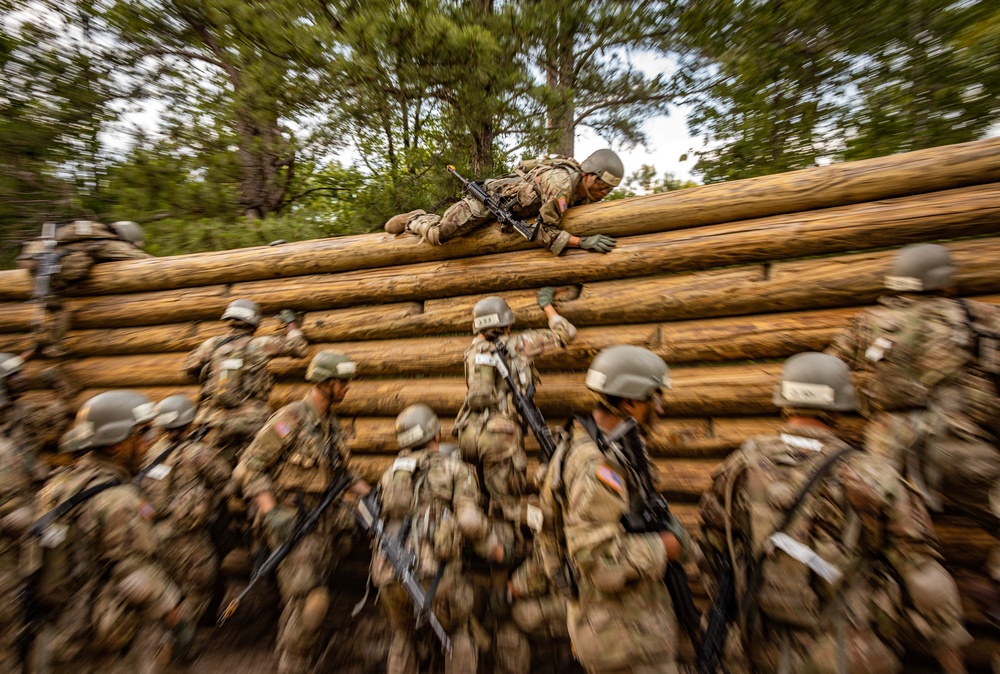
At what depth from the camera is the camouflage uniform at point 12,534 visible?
2.49 metres

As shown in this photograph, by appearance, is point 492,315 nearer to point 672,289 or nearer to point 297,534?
point 672,289

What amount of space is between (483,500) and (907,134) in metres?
6.61

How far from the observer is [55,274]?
636 cm

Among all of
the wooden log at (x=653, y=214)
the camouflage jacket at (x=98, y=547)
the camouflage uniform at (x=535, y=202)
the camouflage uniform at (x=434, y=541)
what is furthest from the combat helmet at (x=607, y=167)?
the camouflage jacket at (x=98, y=547)

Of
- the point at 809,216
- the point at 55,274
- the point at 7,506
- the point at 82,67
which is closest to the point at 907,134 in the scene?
the point at 809,216

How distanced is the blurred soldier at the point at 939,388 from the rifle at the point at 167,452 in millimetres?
5839

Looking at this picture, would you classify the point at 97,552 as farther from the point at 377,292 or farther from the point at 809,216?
the point at 809,216

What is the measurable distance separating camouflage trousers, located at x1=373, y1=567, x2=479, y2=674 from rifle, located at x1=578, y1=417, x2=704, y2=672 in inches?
60.1

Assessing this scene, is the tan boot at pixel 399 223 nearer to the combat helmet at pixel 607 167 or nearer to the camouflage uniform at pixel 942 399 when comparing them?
the combat helmet at pixel 607 167

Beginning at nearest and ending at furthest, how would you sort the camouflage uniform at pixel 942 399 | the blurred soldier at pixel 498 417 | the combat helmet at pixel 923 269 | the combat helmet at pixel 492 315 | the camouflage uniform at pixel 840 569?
the camouflage uniform at pixel 840 569 → the camouflage uniform at pixel 942 399 → the combat helmet at pixel 923 269 → the blurred soldier at pixel 498 417 → the combat helmet at pixel 492 315

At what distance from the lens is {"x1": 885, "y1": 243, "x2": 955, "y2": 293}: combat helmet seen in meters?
2.78

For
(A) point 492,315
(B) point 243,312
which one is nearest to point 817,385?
(A) point 492,315

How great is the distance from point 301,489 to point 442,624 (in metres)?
1.69

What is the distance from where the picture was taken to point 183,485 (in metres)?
4.07
